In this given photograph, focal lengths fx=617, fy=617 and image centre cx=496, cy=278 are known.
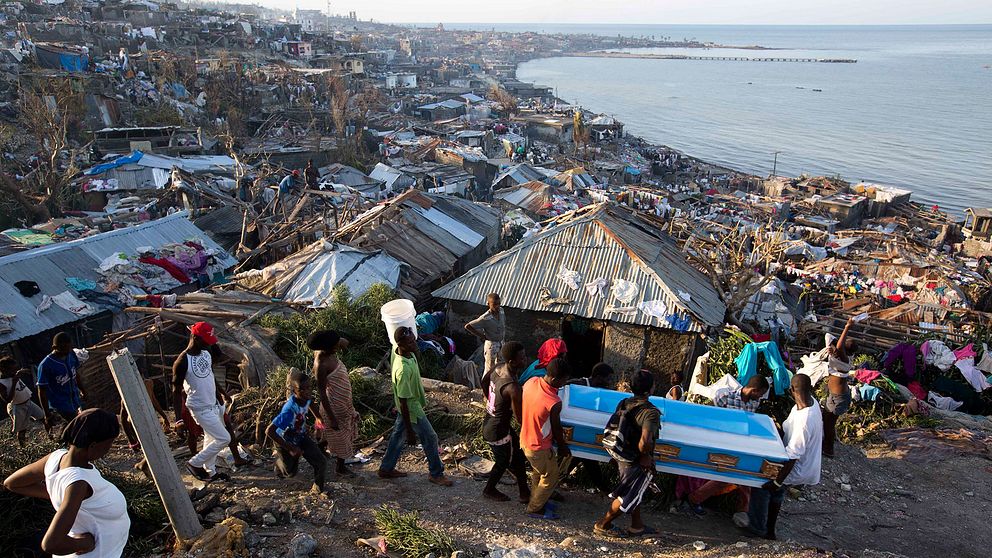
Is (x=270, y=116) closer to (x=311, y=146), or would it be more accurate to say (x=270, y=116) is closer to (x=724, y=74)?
(x=311, y=146)

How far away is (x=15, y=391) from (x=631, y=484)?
5.97m

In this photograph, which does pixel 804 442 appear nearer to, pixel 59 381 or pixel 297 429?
pixel 297 429

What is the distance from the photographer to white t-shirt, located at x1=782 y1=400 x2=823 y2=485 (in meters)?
4.61

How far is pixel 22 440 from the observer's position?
215 inches

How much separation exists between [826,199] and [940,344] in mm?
24638

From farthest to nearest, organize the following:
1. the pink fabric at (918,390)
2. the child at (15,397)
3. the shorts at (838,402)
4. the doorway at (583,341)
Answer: the doorway at (583,341), the pink fabric at (918,390), the shorts at (838,402), the child at (15,397)

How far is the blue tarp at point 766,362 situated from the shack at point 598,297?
278 centimetres

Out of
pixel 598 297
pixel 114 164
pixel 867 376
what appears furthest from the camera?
pixel 114 164

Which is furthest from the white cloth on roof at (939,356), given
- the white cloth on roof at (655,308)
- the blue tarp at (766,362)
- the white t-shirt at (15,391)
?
the white t-shirt at (15,391)

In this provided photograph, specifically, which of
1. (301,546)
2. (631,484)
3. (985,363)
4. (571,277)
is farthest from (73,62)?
(985,363)

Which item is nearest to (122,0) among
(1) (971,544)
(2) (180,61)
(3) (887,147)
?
(2) (180,61)

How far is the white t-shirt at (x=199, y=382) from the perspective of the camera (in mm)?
4875

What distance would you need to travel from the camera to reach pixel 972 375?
9562mm

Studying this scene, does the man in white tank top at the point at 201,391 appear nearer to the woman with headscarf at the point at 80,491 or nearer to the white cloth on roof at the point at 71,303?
the woman with headscarf at the point at 80,491
